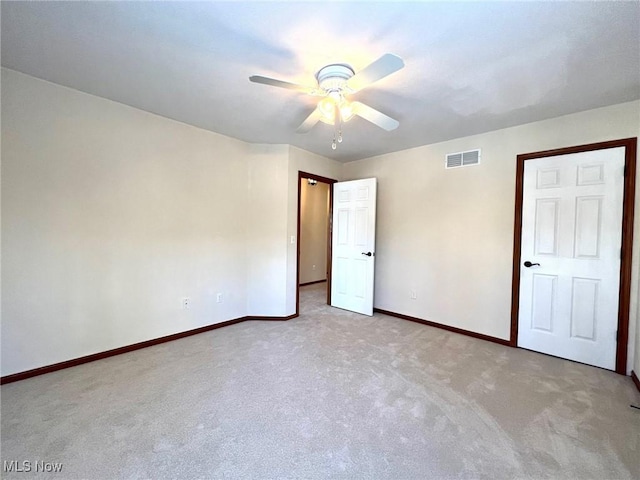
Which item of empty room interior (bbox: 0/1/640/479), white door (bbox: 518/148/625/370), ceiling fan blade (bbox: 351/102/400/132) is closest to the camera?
empty room interior (bbox: 0/1/640/479)

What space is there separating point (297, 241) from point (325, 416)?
2471 mm

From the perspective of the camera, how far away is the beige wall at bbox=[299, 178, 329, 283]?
6348mm

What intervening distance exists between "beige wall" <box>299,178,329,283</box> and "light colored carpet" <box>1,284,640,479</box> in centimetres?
361

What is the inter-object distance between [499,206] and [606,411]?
1998mm

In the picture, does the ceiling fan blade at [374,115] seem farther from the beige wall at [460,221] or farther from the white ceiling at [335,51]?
the beige wall at [460,221]

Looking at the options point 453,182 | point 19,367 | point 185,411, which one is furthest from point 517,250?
point 19,367

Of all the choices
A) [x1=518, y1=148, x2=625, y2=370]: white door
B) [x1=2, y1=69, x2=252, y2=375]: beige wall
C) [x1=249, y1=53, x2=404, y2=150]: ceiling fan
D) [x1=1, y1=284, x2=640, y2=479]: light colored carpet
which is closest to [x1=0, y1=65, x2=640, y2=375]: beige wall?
[x1=2, y1=69, x2=252, y2=375]: beige wall

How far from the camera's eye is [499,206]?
314 centimetres

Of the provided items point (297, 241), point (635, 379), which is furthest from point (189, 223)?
point (635, 379)

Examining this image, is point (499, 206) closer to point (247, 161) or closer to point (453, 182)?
point (453, 182)

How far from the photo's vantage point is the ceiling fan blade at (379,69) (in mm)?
1397

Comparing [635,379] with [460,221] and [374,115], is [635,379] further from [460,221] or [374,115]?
[374,115]

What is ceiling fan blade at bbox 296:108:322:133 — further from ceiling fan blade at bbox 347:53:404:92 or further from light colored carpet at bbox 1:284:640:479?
light colored carpet at bbox 1:284:640:479

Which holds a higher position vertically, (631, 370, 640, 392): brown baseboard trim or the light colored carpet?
(631, 370, 640, 392): brown baseboard trim
